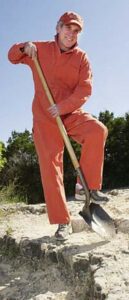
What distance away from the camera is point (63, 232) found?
4137 mm

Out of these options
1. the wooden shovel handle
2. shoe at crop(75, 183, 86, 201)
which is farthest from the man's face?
shoe at crop(75, 183, 86, 201)

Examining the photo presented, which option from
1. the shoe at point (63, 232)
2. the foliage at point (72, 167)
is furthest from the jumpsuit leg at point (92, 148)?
the foliage at point (72, 167)

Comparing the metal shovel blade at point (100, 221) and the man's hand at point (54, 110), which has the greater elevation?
the man's hand at point (54, 110)

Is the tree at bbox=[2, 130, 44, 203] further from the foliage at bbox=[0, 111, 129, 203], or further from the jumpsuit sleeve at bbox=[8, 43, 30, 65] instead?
the jumpsuit sleeve at bbox=[8, 43, 30, 65]

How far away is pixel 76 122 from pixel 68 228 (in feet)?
3.08

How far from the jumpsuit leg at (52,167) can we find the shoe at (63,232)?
5 centimetres

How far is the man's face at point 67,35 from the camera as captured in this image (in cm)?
412

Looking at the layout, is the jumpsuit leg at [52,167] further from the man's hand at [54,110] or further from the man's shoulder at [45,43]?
the man's shoulder at [45,43]

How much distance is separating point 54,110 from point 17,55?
0.67m

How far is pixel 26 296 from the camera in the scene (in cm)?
346

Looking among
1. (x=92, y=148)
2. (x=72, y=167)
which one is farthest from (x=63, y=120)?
(x=72, y=167)

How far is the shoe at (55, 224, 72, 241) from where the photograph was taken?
4.11 meters

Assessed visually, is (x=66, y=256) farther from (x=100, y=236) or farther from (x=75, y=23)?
(x=75, y=23)

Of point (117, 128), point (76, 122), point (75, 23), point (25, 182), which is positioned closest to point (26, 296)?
point (76, 122)
